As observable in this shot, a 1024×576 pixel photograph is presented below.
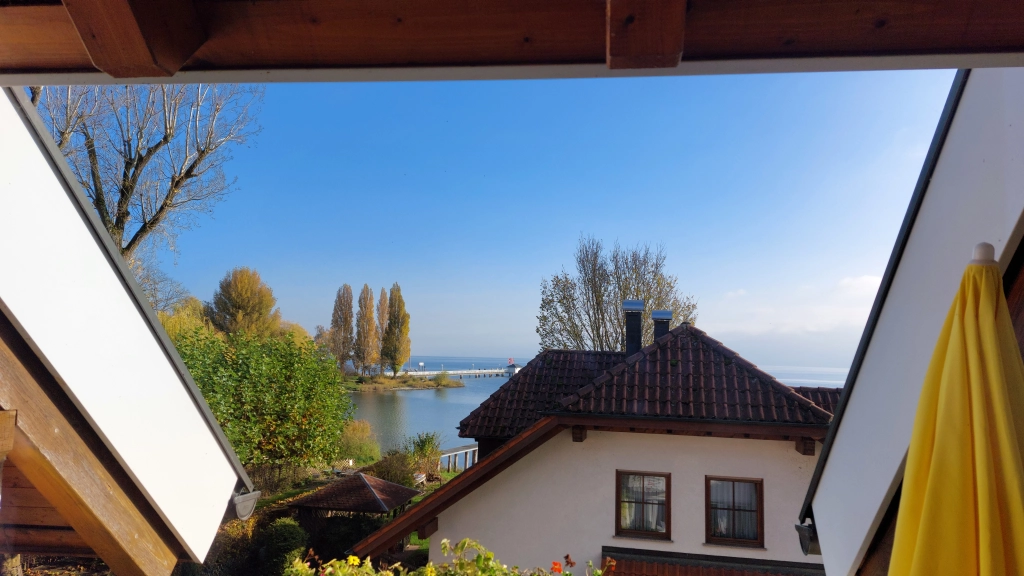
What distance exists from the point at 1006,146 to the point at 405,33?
3.13 ft

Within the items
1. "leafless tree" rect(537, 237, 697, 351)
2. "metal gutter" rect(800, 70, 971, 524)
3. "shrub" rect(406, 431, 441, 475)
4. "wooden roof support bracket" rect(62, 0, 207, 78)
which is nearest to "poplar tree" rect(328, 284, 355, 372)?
"leafless tree" rect(537, 237, 697, 351)

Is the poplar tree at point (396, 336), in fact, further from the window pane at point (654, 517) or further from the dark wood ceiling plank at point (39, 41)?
the dark wood ceiling plank at point (39, 41)

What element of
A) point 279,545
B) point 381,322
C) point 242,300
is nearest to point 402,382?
point 381,322

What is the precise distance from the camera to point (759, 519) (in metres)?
4.04

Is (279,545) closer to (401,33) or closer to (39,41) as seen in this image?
(39,41)

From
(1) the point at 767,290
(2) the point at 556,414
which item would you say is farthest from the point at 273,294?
(1) the point at 767,290

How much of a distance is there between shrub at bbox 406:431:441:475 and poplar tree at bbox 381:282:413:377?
9.44m

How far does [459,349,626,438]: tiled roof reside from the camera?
17.2 ft

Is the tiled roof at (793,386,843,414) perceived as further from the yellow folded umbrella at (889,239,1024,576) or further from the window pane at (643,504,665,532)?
the yellow folded umbrella at (889,239,1024,576)

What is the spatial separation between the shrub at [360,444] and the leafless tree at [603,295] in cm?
477

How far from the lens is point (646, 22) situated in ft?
1.77

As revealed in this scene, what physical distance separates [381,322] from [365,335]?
802 mm

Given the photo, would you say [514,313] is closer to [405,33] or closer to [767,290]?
[767,290]

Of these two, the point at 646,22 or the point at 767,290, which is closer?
the point at 646,22
